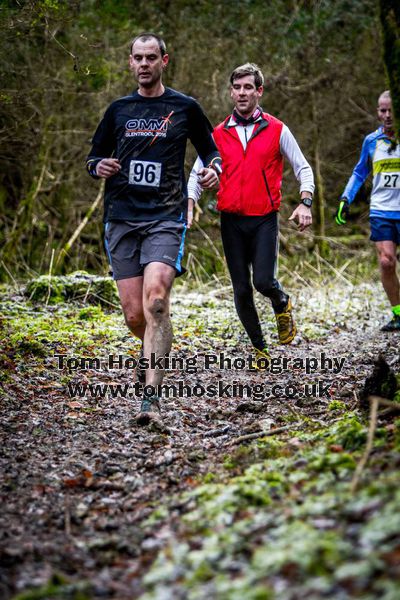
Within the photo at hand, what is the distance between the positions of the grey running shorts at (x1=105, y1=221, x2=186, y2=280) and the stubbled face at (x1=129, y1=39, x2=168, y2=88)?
108 cm

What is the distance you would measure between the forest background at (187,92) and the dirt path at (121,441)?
A: 4.03m

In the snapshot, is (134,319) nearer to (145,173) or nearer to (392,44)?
(145,173)

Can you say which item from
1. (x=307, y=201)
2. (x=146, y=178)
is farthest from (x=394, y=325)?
(x=146, y=178)

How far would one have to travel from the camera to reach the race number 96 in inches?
208

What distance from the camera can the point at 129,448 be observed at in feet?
14.5

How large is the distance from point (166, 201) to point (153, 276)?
23.6 inches

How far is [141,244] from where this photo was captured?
17.6 feet

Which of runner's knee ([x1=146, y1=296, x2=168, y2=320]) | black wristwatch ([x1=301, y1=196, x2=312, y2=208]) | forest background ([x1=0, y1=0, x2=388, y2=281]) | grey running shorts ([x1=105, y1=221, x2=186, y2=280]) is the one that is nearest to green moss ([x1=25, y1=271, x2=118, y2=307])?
forest background ([x1=0, y1=0, x2=388, y2=281])

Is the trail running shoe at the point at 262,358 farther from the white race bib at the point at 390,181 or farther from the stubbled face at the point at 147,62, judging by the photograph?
the stubbled face at the point at 147,62

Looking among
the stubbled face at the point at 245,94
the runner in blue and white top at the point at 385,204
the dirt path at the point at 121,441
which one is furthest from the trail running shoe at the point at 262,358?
the stubbled face at the point at 245,94

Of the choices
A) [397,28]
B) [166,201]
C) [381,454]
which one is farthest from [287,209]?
[381,454]

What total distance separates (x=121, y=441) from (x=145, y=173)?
198 centimetres

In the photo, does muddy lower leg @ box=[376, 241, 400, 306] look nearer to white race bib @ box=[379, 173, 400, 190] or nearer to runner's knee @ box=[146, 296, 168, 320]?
white race bib @ box=[379, 173, 400, 190]

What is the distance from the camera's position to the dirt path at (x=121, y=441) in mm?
2834
